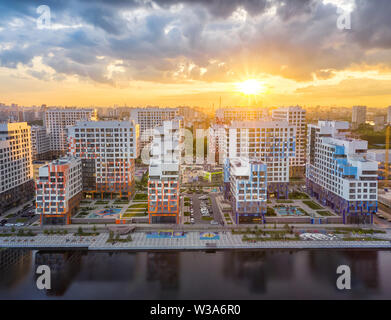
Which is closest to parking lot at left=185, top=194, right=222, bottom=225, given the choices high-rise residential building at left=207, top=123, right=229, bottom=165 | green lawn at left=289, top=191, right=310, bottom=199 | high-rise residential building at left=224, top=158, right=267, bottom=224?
high-rise residential building at left=224, top=158, right=267, bottom=224

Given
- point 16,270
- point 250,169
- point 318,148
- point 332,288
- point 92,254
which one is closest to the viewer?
point 332,288

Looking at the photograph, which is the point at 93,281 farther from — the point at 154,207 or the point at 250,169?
the point at 250,169

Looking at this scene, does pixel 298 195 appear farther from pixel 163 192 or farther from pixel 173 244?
pixel 173 244

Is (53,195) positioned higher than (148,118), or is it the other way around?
(148,118)

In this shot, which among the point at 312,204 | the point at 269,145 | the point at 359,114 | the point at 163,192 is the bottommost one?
the point at 312,204

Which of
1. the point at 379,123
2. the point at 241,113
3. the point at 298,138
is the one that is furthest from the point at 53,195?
the point at 379,123

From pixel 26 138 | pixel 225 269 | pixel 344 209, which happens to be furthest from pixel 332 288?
pixel 26 138

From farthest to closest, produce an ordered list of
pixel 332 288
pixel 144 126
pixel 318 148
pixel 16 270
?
pixel 144 126
pixel 318 148
pixel 16 270
pixel 332 288
